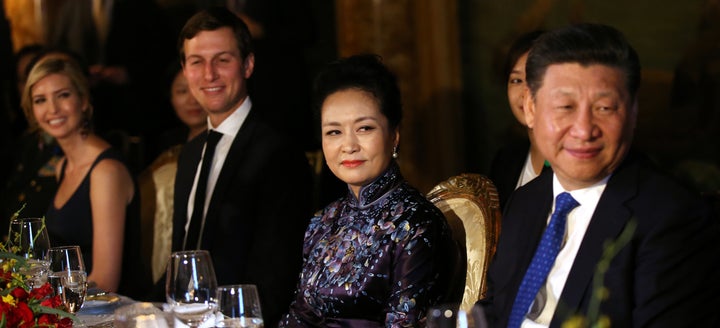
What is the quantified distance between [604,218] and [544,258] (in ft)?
0.60

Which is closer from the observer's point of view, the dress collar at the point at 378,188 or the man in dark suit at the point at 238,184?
the dress collar at the point at 378,188

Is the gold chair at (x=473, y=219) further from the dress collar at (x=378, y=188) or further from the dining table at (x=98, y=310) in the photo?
the dining table at (x=98, y=310)

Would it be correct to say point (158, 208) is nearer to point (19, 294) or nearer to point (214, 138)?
point (214, 138)

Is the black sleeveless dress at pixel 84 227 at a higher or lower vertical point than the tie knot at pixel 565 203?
lower

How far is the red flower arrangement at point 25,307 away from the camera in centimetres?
208

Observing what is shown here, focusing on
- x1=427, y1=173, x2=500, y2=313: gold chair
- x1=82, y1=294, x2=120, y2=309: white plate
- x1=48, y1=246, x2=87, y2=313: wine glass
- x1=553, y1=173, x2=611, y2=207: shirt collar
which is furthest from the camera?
x1=82, y1=294, x2=120, y2=309: white plate

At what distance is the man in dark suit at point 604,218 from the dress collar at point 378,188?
66 centimetres

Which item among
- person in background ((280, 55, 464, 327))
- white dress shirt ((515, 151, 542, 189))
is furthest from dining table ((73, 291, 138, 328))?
white dress shirt ((515, 151, 542, 189))

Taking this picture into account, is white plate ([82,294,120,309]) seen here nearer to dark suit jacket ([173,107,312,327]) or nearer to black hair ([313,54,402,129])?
dark suit jacket ([173,107,312,327])

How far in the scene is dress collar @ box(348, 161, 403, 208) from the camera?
2998mm

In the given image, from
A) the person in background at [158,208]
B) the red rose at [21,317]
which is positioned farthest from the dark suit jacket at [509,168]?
the red rose at [21,317]

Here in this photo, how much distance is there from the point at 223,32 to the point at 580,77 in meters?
1.98

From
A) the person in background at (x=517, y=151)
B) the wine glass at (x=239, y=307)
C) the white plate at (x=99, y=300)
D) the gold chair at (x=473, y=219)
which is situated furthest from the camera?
the person in background at (x=517, y=151)

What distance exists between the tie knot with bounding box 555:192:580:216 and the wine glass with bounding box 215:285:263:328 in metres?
0.73
